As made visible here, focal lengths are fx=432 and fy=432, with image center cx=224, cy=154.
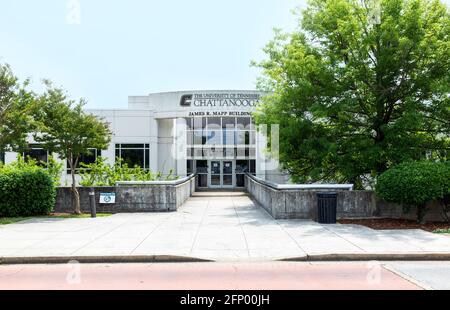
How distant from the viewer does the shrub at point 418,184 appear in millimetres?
12914

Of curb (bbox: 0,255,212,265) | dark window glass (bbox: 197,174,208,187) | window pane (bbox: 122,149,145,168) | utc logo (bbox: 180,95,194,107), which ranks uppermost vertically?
utc logo (bbox: 180,95,194,107)

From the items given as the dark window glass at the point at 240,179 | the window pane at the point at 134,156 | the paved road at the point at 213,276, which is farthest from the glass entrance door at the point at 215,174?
the paved road at the point at 213,276

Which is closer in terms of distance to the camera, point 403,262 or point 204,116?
point 403,262

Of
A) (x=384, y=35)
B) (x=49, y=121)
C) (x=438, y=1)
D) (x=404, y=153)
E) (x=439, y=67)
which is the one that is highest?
(x=438, y=1)

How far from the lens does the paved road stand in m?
6.77

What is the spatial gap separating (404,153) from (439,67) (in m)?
3.40

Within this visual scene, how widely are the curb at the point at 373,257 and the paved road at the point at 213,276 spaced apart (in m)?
0.38

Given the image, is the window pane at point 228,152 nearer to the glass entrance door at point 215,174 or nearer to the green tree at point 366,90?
the glass entrance door at point 215,174

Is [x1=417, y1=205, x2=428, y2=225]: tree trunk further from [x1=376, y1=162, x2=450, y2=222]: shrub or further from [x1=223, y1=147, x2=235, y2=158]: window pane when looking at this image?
[x1=223, y1=147, x2=235, y2=158]: window pane

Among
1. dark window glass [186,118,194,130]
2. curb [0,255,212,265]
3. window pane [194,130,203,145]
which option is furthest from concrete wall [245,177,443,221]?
dark window glass [186,118,194,130]
